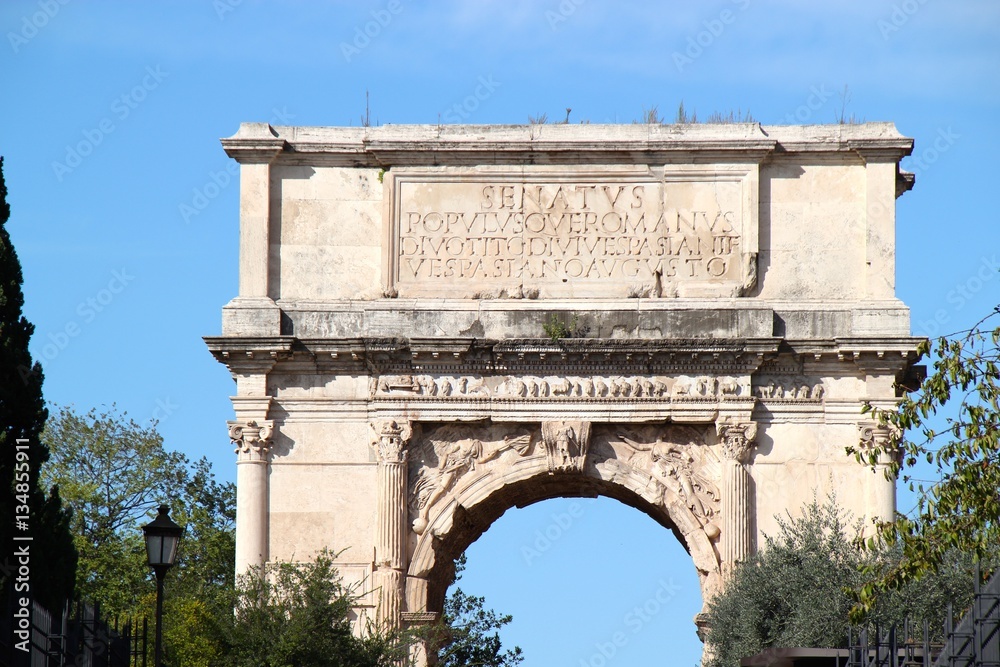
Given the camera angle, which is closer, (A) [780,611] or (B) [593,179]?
(A) [780,611]

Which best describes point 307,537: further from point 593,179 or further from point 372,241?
point 593,179

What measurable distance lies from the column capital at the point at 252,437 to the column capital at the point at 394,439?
1.49m

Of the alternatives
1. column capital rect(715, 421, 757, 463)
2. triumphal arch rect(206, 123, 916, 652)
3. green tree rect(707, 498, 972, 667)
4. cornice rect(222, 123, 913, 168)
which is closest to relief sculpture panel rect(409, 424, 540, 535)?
triumphal arch rect(206, 123, 916, 652)

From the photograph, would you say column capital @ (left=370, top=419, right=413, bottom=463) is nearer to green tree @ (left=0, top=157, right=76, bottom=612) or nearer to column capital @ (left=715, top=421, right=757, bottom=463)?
column capital @ (left=715, top=421, right=757, bottom=463)

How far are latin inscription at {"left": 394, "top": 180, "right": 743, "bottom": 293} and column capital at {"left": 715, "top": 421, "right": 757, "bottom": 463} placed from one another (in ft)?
6.43

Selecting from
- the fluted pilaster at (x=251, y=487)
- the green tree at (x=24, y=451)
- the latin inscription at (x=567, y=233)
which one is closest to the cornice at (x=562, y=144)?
the latin inscription at (x=567, y=233)

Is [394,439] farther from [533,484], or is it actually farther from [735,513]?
[735,513]

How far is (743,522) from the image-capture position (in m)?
27.2

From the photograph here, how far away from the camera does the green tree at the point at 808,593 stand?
80.1 ft

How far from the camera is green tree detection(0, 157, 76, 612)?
78.0 feet

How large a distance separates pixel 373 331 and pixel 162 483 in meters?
17.3

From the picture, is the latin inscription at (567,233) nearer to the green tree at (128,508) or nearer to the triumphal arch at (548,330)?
the triumphal arch at (548,330)

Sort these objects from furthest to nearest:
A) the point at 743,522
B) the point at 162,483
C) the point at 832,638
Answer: the point at 162,483
the point at 743,522
the point at 832,638

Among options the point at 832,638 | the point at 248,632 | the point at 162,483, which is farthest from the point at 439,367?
the point at 162,483
